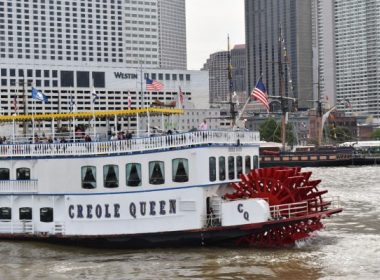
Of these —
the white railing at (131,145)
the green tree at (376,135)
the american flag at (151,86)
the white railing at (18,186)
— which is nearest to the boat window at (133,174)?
the white railing at (131,145)

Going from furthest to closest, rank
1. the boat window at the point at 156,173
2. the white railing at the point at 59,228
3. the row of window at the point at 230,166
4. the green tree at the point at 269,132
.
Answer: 1. the green tree at the point at 269,132
2. the white railing at the point at 59,228
3. the boat window at the point at 156,173
4. the row of window at the point at 230,166

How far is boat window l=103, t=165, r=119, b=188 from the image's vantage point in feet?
78.3

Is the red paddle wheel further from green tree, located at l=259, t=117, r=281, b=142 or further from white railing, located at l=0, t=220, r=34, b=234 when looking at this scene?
green tree, located at l=259, t=117, r=281, b=142

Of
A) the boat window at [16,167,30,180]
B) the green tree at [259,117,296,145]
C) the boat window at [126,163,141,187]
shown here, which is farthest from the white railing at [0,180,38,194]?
the green tree at [259,117,296,145]

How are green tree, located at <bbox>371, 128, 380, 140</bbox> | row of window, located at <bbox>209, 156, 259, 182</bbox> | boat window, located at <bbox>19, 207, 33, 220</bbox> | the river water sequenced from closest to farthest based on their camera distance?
the river water → row of window, located at <bbox>209, 156, 259, 182</bbox> → boat window, located at <bbox>19, 207, 33, 220</bbox> → green tree, located at <bbox>371, 128, 380, 140</bbox>

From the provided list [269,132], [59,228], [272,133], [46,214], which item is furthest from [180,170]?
[272,133]

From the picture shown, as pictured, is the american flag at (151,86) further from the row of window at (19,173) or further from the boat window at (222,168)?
the boat window at (222,168)

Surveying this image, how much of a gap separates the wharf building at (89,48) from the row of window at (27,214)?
3841 inches

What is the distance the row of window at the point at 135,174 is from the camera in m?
23.1

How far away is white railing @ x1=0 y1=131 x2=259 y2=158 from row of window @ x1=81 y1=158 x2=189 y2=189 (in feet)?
1.71

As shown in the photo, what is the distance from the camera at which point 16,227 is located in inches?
981

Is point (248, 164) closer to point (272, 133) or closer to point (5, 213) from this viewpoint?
point (5, 213)

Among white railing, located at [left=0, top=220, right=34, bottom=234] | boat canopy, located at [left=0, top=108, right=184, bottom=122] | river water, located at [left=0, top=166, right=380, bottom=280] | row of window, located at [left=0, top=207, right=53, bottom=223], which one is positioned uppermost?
boat canopy, located at [left=0, top=108, right=184, bottom=122]

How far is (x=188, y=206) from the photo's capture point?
2277 cm
